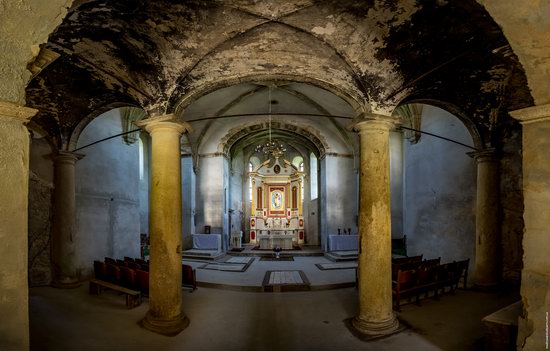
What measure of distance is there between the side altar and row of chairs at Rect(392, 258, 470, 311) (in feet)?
45.6

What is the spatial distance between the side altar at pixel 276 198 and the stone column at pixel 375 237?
52.4ft

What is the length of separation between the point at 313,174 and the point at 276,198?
435cm

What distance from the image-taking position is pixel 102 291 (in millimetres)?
8305

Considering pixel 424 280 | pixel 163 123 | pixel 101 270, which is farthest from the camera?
pixel 101 270

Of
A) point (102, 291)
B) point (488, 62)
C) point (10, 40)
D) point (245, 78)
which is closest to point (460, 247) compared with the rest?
point (488, 62)

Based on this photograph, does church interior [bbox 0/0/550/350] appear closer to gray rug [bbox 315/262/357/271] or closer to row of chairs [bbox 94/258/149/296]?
row of chairs [bbox 94/258/149/296]

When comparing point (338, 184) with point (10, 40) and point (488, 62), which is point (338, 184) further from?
point (10, 40)

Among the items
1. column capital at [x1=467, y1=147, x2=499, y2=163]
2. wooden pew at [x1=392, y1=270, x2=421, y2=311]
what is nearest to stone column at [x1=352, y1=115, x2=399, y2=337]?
wooden pew at [x1=392, y1=270, x2=421, y2=311]

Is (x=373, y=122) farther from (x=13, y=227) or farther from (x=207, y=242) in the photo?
(x=207, y=242)

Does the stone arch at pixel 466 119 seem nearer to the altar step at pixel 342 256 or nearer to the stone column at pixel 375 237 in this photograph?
the stone column at pixel 375 237

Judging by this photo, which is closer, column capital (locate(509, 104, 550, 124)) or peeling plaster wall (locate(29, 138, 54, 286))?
column capital (locate(509, 104, 550, 124))

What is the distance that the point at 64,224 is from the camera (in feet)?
29.0

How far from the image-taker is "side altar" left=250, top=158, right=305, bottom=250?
2267 cm

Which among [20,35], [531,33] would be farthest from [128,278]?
[531,33]
